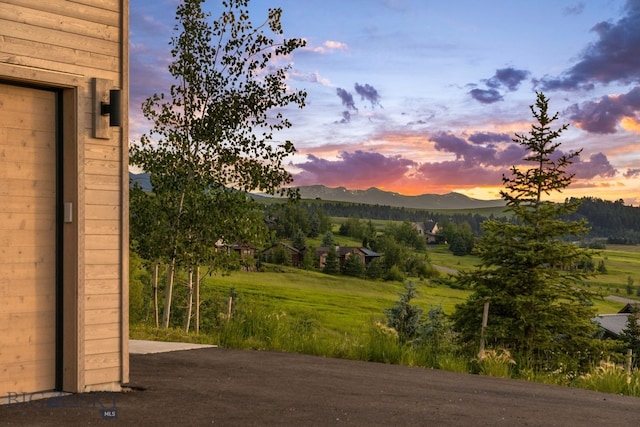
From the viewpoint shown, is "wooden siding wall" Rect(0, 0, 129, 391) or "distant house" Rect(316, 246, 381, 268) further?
"distant house" Rect(316, 246, 381, 268)

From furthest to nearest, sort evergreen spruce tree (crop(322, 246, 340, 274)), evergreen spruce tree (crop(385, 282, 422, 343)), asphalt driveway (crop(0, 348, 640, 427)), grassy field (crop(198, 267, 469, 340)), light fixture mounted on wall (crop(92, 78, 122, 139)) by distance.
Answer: evergreen spruce tree (crop(322, 246, 340, 274)) → grassy field (crop(198, 267, 469, 340)) → evergreen spruce tree (crop(385, 282, 422, 343)) → light fixture mounted on wall (crop(92, 78, 122, 139)) → asphalt driveway (crop(0, 348, 640, 427))

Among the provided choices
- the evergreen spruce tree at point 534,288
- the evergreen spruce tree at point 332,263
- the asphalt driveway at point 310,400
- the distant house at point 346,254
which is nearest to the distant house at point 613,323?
the evergreen spruce tree at point 534,288

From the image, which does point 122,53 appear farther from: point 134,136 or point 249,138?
point 134,136

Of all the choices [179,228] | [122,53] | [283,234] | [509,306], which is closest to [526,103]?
[509,306]

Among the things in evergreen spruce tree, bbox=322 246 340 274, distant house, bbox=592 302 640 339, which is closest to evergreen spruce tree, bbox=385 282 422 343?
distant house, bbox=592 302 640 339

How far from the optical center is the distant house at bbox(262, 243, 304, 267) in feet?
325

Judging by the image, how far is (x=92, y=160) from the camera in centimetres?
663

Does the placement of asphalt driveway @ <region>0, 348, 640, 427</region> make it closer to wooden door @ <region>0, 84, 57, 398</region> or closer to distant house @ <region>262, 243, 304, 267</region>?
wooden door @ <region>0, 84, 57, 398</region>

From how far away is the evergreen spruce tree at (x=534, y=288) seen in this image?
21056 millimetres

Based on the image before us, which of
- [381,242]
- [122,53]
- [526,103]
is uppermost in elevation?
[526,103]

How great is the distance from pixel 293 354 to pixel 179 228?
779 centimetres

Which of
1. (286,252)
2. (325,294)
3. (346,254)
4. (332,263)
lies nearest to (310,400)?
(325,294)

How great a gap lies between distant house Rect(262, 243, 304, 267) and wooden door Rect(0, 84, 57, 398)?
300ft

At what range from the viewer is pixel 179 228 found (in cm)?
1730
